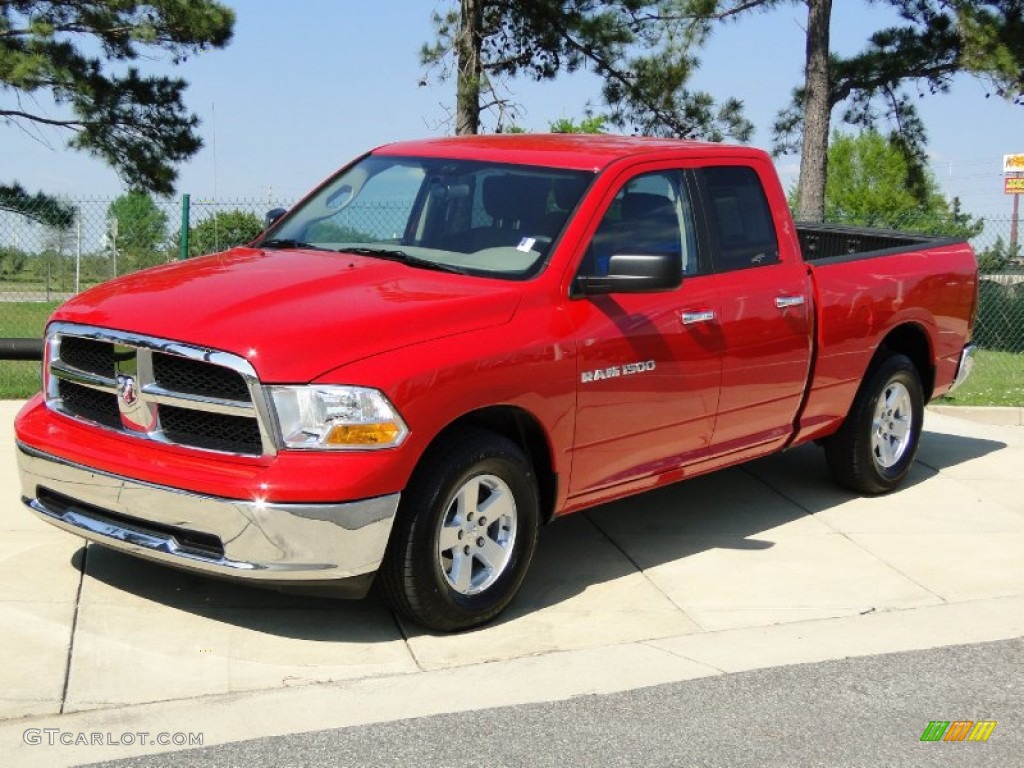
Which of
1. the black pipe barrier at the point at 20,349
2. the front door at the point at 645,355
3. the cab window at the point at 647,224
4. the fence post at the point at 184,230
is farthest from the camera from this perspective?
the fence post at the point at 184,230

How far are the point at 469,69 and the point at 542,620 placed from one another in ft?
40.8

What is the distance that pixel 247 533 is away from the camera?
5.29 m

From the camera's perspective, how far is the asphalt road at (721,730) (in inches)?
188

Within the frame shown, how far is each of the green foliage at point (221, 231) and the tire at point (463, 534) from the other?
872 cm

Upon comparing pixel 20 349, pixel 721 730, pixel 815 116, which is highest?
pixel 815 116

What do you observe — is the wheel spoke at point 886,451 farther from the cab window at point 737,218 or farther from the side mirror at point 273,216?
the side mirror at point 273,216

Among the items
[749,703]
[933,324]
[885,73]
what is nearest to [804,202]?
[885,73]

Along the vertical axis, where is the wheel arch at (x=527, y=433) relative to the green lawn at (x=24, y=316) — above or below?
above

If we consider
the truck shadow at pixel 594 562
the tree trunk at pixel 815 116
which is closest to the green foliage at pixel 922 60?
the tree trunk at pixel 815 116

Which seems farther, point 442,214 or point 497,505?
point 442,214

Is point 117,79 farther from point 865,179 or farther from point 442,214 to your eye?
point 865,179

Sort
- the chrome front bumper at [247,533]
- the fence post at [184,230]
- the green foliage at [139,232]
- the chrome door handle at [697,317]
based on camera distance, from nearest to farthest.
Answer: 1. the chrome front bumper at [247,533]
2. the chrome door handle at [697,317]
3. the fence post at [184,230]
4. the green foliage at [139,232]

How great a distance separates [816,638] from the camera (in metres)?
6.20

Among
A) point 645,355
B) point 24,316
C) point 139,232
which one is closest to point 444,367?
point 645,355
